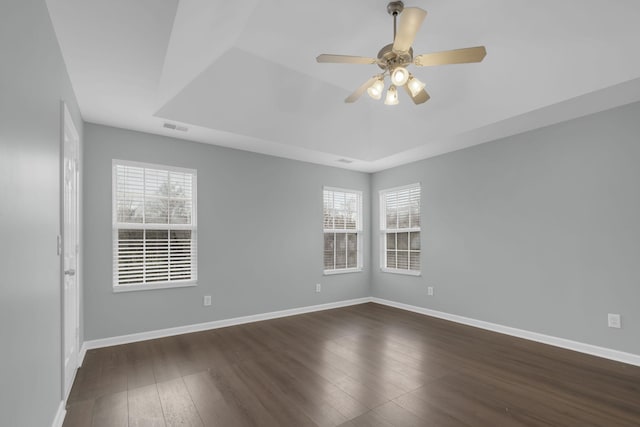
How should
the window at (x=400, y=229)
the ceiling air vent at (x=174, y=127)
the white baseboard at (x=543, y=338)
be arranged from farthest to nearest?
the window at (x=400, y=229)
the ceiling air vent at (x=174, y=127)
the white baseboard at (x=543, y=338)

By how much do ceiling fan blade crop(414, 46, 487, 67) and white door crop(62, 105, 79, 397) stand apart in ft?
8.75

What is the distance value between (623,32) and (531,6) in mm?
758

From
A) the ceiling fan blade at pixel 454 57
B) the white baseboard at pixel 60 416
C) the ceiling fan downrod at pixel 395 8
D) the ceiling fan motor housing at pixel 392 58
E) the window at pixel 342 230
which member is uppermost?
the ceiling fan downrod at pixel 395 8

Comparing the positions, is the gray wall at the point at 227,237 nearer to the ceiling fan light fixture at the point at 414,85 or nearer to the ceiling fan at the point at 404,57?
the ceiling fan at the point at 404,57

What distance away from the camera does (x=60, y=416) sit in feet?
6.93

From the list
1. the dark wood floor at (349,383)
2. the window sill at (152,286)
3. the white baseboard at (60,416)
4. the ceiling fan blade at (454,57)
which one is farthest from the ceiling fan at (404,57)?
the window sill at (152,286)

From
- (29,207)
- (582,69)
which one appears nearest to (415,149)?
(582,69)

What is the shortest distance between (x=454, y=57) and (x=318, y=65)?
1.49 meters

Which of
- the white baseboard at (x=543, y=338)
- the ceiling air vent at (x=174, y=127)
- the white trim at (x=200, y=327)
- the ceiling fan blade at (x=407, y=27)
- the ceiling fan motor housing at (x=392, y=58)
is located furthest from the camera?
the ceiling air vent at (x=174, y=127)

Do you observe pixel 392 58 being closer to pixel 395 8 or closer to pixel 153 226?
pixel 395 8

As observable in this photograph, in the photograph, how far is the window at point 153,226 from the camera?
372 centimetres

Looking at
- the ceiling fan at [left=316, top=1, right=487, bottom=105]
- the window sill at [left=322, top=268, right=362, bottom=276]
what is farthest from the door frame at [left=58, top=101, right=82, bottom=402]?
the window sill at [left=322, top=268, right=362, bottom=276]

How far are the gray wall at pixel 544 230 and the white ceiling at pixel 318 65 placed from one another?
34 cm

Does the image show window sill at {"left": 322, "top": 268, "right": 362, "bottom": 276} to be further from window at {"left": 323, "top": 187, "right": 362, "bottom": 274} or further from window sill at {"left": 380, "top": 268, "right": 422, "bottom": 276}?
window sill at {"left": 380, "top": 268, "right": 422, "bottom": 276}
